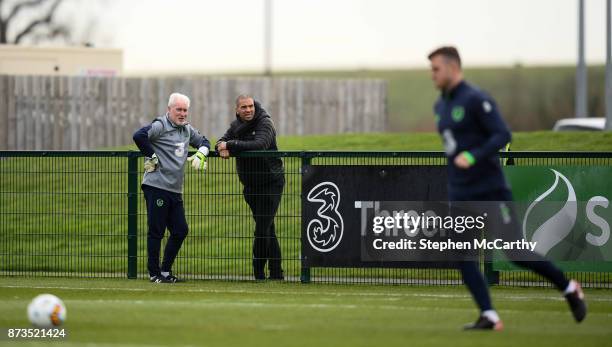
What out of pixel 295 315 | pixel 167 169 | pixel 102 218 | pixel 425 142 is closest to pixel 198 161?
pixel 167 169

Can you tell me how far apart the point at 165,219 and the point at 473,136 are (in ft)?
17.0

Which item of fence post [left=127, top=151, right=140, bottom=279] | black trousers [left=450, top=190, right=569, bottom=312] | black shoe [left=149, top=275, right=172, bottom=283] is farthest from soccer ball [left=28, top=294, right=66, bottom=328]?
fence post [left=127, top=151, right=140, bottom=279]

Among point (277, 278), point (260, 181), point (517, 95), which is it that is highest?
point (517, 95)

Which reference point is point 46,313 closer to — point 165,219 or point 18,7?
point 165,219

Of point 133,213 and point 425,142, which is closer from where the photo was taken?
point 133,213

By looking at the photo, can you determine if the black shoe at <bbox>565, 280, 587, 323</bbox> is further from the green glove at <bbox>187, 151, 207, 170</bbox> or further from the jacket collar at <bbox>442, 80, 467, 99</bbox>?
the green glove at <bbox>187, 151, 207, 170</bbox>

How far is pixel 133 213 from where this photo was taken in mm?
15492

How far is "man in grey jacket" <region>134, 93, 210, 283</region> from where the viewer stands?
14.4 m

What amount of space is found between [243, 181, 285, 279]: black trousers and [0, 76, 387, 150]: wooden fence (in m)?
20.4

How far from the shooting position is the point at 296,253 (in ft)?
49.3

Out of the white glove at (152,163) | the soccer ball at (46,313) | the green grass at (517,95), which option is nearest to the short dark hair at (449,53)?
the soccer ball at (46,313)

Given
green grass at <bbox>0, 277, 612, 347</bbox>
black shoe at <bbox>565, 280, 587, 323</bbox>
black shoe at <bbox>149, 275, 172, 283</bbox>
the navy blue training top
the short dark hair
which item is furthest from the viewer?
black shoe at <bbox>149, 275, 172, 283</bbox>

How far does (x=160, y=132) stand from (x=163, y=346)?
5.19 meters

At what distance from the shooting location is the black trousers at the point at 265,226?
49.4 ft
